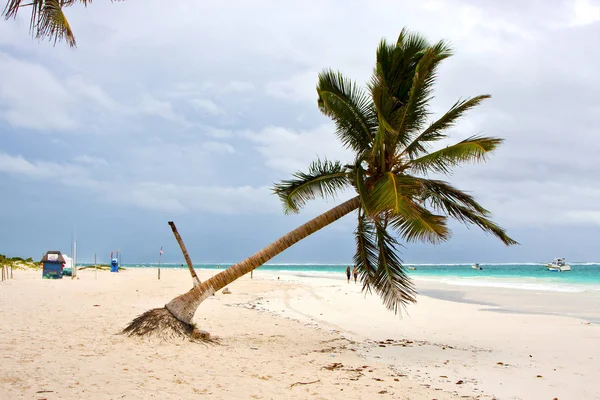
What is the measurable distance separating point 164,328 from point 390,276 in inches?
178

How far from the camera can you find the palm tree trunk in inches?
357

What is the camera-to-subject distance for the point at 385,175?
27.9 feet

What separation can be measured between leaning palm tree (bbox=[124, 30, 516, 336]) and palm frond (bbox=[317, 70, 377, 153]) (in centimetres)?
2

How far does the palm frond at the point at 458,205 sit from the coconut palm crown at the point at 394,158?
2cm

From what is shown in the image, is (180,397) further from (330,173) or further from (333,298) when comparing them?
A: (333,298)

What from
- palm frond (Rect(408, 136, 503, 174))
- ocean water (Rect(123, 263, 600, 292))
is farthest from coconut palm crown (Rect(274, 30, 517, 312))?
ocean water (Rect(123, 263, 600, 292))

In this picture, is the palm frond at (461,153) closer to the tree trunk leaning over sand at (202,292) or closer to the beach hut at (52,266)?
the tree trunk leaning over sand at (202,292)

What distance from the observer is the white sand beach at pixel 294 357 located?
5750 millimetres

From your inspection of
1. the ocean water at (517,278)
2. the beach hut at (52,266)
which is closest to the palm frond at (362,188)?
the beach hut at (52,266)

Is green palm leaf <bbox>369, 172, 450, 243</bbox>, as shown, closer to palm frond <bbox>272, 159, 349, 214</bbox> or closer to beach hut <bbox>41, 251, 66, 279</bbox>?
palm frond <bbox>272, 159, 349, 214</bbox>

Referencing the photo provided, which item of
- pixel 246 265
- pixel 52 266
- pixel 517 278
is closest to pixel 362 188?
pixel 246 265

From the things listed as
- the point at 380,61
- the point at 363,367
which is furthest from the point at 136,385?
the point at 380,61

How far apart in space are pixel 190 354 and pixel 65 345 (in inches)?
81.4

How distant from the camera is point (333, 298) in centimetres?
2058
